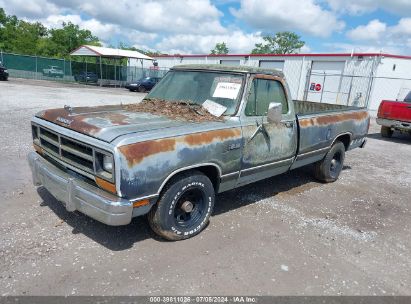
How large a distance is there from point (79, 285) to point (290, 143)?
3.32 metres

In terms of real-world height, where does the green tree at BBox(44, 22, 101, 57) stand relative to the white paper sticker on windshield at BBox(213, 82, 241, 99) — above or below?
above

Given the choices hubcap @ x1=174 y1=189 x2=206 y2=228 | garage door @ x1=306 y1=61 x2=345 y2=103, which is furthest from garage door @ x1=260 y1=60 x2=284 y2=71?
hubcap @ x1=174 y1=189 x2=206 y2=228

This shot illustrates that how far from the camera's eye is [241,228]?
4.41 metres

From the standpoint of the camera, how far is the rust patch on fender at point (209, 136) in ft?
12.0

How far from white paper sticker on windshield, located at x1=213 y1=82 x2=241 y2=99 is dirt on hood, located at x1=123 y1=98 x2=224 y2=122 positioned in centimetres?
32

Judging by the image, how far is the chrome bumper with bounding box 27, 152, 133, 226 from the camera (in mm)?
3232

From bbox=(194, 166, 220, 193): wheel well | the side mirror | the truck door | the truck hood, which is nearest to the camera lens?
the truck hood

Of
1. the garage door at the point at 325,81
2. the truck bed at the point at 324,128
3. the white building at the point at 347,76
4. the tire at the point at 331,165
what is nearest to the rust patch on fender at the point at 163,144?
the truck bed at the point at 324,128

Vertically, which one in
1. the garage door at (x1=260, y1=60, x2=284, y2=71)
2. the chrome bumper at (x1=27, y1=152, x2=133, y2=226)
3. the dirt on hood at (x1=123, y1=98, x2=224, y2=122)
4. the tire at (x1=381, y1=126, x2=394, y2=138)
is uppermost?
the garage door at (x1=260, y1=60, x2=284, y2=71)

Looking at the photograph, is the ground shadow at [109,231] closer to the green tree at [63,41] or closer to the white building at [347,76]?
the white building at [347,76]

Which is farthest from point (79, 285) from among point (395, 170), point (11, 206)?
point (395, 170)

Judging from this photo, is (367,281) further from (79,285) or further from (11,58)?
(11,58)

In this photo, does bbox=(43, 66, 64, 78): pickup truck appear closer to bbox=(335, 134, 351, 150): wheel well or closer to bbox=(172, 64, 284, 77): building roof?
bbox=(172, 64, 284, 77): building roof

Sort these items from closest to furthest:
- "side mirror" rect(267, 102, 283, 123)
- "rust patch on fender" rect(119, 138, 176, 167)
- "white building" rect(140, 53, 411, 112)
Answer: "rust patch on fender" rect(119, 138, 176, 167)
"side mirror" rect(267, 102, 283, 123)
"white building" rect(140, 53, 411, 112)
